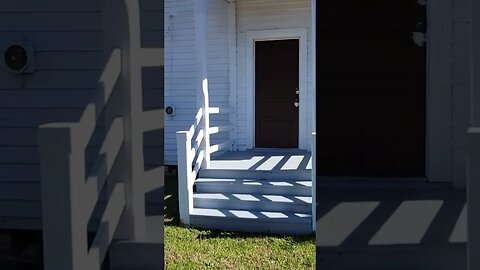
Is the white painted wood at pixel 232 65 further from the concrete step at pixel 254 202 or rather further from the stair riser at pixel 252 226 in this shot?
the stair riser at pixel 252 226

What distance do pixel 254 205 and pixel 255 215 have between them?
0.59 ft

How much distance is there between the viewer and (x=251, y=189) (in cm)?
449

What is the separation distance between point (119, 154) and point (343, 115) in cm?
135

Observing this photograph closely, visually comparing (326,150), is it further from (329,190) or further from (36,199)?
(36,199)

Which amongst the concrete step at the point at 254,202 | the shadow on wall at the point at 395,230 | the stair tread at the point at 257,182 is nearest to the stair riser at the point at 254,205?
the concrete step at the point at 254,202

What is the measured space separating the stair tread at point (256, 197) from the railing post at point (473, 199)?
2538 millimetres

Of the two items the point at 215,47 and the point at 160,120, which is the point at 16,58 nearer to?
the point at 160,120

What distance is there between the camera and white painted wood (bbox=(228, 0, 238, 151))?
20.5ft

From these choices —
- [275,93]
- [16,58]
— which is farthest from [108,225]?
[275,93]

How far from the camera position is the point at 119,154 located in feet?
7.66

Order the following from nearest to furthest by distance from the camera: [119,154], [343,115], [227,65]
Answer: [119,154] < [343,115] < [227,65]

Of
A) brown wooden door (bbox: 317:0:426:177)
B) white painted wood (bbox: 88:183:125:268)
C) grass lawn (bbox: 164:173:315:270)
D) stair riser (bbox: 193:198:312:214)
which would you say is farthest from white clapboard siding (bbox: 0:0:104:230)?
stair riser (bbox: 193:198:312:214)

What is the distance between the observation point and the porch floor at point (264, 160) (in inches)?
190

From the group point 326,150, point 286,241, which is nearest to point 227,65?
point 286,241
